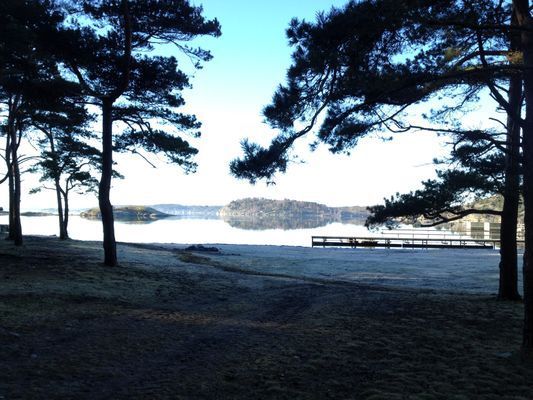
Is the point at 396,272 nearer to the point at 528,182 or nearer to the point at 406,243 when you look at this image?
the point at 528,182

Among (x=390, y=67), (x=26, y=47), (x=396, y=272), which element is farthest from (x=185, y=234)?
(x=390, y=67)

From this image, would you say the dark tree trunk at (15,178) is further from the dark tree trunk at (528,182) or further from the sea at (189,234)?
the dark tree trunk at (528,182)

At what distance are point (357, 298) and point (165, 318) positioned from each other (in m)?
→ 4.62

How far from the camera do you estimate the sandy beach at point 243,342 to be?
13.8ft

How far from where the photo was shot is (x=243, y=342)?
5.94 m

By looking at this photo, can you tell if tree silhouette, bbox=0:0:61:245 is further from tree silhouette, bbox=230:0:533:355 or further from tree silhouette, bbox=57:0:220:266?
tree silhouette, bbox=230:0:533:355

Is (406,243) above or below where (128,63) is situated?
below

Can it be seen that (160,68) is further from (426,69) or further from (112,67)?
(426,69)

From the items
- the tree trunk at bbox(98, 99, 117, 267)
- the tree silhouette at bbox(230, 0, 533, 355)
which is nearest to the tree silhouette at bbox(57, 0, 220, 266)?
the tree trunk at bbox(98, 99, 117, 267)

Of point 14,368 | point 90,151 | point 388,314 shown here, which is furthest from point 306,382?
point 90,151

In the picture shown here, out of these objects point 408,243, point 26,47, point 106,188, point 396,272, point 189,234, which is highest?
point 26,47

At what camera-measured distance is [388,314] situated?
817 centimetres

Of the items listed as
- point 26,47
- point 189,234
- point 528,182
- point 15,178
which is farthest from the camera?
point 189,234

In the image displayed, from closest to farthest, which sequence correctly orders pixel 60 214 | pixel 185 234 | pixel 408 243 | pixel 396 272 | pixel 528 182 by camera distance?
pixel 528 182, pixel 396 272, pixel 60 214, pixel 408 243, pixel 185 234
